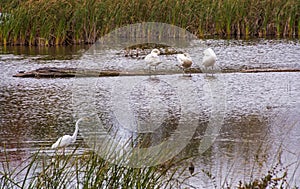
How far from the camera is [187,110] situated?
9727 millimetres

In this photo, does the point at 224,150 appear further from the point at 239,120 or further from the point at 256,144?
the point at 239,120

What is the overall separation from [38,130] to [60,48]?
9.33m

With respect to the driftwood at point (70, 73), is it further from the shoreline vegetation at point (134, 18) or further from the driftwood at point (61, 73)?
the shoreline vegetation at point (134, 18)

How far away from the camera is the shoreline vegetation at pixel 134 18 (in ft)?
58.1

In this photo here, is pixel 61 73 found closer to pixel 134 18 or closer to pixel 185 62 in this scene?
pixel 185 62

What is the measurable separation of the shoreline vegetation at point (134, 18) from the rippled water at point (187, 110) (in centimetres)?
270

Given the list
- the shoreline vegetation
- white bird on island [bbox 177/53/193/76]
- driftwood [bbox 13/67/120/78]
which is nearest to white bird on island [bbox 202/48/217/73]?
white bird on island [bbox 177/53/193/76]

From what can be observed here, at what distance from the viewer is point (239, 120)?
8898mm

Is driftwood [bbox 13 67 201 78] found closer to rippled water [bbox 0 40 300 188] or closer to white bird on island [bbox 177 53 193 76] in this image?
rippled water [bbox 0 40 300 188]

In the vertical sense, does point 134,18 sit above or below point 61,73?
above

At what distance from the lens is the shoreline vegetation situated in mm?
17703

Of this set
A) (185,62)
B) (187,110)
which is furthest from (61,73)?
(187,110)

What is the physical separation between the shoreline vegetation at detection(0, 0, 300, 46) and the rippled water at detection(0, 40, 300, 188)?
8.87 ft

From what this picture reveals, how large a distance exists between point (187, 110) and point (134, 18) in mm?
9085
